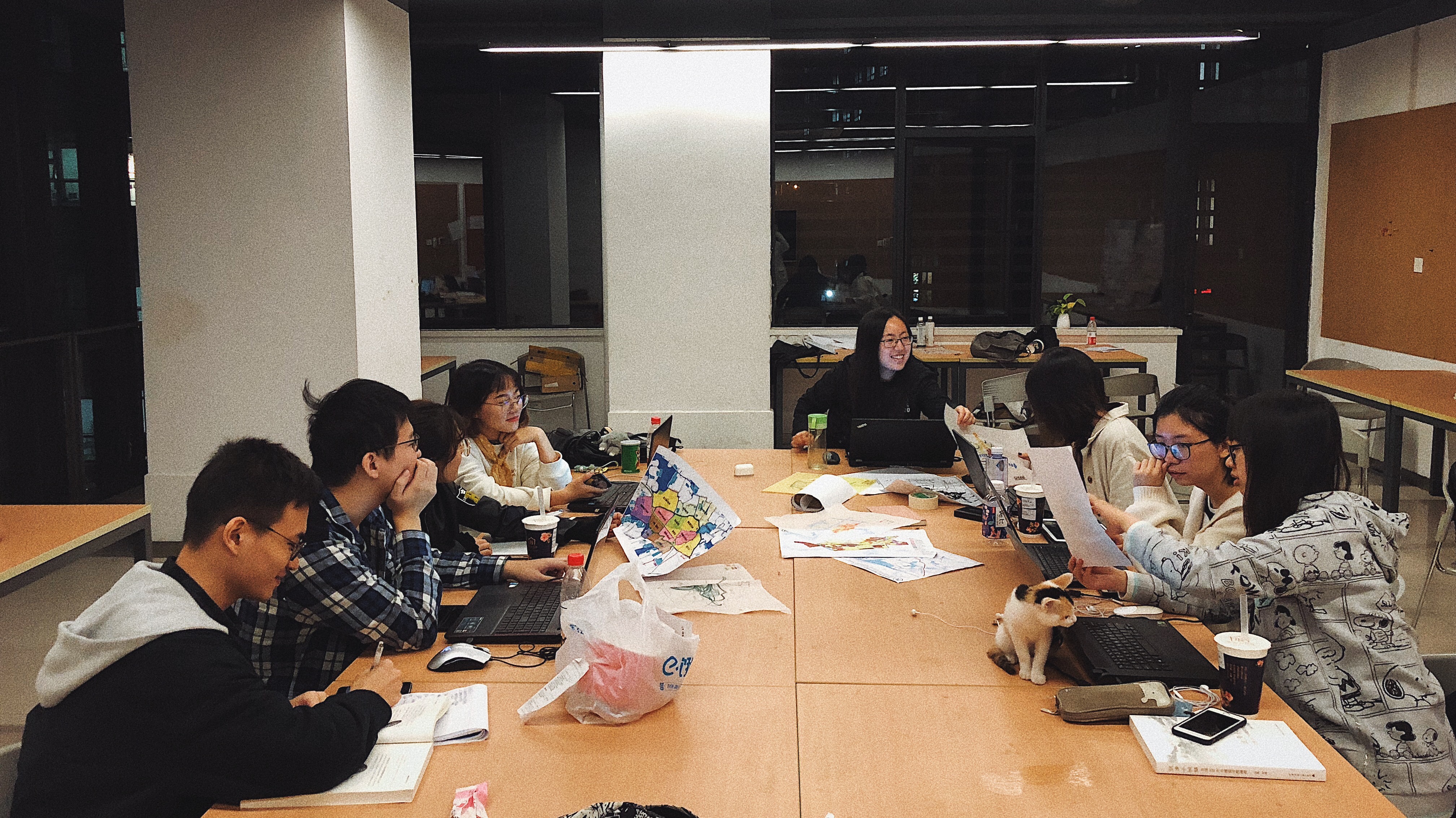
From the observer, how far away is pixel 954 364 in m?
7.45

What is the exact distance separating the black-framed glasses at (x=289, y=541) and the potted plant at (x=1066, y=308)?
6910mm

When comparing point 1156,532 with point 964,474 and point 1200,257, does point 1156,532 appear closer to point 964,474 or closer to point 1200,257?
point 964,474

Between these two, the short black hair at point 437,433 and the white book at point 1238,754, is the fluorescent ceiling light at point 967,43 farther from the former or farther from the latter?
the white book at point 1238,754

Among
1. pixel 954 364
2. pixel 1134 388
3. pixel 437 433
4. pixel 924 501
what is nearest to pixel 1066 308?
pixel 954 364

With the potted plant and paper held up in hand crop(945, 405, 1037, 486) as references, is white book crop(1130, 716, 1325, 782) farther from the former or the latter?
the potted plant

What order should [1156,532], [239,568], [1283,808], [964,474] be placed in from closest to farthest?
[1283,808], [239,568], [1156,532], [964,474]

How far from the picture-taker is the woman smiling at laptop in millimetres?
5043

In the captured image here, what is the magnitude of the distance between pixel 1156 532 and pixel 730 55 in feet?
16.5

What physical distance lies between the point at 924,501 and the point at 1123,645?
1478mm

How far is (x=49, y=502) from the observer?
20.6ft

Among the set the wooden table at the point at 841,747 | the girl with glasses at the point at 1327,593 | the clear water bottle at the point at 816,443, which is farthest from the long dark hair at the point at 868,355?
the girl with glasses at the point at 1327,593

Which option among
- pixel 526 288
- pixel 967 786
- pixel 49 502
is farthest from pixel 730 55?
pixel 967 786

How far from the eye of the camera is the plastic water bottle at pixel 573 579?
254 centimetres

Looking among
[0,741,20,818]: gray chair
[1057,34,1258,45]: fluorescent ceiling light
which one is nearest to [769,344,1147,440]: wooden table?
[1057,34,1258,45]: fluorescent ceiling light
